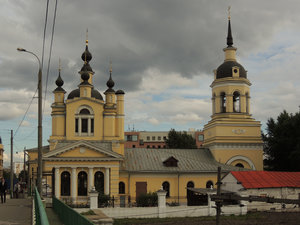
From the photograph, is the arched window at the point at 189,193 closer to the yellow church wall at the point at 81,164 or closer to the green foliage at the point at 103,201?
the yellow church wall at the point at 81,164

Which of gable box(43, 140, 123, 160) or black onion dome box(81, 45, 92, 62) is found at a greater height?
black onion dome box(81, 45, 92, 62)

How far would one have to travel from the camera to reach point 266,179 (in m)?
36.5

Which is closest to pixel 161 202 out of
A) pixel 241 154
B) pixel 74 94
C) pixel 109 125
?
pixel 109 125

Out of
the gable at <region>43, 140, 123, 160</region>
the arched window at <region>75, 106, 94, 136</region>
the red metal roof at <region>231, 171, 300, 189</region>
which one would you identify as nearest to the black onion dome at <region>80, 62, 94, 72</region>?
the arched window at <region>75, 106, 94, 136</region>

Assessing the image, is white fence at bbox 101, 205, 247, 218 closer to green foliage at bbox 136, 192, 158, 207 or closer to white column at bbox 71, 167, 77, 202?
green foliage at bbox 136, 192, 158, 207

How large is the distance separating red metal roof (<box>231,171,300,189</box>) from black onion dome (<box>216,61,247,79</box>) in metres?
11.4

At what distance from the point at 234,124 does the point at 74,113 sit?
15.7 m

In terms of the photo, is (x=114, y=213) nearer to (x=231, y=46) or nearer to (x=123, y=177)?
(x=123, y=177)

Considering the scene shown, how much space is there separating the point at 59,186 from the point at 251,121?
19.7 meters

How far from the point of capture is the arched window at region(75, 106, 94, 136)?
1705 inches

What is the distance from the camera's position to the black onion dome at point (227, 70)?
1745 inches

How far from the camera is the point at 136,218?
29.7m

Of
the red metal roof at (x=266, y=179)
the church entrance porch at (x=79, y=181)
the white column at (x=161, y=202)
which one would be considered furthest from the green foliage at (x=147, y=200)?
the church entrance porch at (x=79, y=181)

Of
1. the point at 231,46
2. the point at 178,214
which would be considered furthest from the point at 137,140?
the point at 178,214
